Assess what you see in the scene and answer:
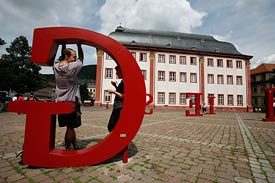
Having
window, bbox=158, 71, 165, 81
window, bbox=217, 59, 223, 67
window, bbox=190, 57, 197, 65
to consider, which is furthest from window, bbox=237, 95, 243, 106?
window, bbox=158, 71, 165, 81

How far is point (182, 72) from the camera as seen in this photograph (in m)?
28.4

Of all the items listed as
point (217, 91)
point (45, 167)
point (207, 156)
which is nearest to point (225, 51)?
point (217, 91)

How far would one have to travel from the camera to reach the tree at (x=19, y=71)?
71.0ft

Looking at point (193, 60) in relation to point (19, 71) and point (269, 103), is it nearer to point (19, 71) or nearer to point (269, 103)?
point (269, 103)

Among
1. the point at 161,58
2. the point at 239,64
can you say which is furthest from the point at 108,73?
the point at 239,64

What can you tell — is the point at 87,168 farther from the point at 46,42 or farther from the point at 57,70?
the point at 46,42

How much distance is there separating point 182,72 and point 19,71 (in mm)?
26874

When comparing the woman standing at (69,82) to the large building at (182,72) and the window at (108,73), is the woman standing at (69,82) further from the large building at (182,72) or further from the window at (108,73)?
the window at (108,73)

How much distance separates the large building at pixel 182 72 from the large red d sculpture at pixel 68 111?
23340mm

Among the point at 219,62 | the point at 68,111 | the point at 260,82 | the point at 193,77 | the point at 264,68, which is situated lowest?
the point at 68,111

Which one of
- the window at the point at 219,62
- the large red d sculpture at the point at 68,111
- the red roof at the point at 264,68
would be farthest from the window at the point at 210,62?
the large red d sculpture at the point at 68,111

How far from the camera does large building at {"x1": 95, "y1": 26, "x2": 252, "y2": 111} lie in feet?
88.6

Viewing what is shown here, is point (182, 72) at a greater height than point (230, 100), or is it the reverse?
point (182, 72)

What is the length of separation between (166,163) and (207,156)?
3.28 feet
